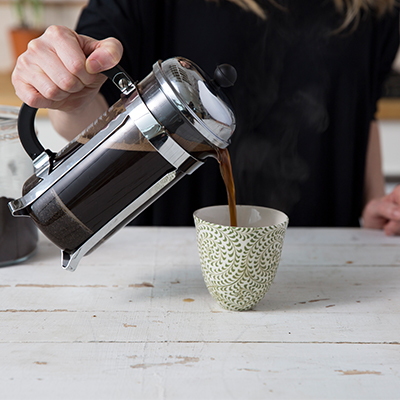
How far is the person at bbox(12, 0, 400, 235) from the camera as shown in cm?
113

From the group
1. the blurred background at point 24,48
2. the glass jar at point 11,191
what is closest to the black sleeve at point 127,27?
the glass jar at point 11,191

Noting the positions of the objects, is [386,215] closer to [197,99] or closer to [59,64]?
[197,99]

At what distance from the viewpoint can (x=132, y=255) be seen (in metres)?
0.80

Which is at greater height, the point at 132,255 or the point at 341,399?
the point at 341,399

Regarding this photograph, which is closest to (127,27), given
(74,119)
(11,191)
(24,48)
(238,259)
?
(74,119)

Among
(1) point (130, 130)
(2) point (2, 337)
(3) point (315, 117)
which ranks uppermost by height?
(1) point (130, 130)

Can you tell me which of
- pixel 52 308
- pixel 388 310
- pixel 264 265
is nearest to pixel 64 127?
pixel 52 308

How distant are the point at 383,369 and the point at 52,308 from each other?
0.41 metres

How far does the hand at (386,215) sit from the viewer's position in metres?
0.92

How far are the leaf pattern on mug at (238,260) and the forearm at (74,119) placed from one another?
1.19ft

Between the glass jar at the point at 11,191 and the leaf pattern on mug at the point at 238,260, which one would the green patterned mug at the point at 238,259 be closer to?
the leaf pattern on mug at the point at 238,260

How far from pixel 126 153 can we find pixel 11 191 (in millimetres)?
274

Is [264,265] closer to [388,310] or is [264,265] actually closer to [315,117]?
[388,310]

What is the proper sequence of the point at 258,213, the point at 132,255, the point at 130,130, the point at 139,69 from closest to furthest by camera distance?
the point at 130,130
the point at 258,213
the point at 132,255
the point at 139,69
